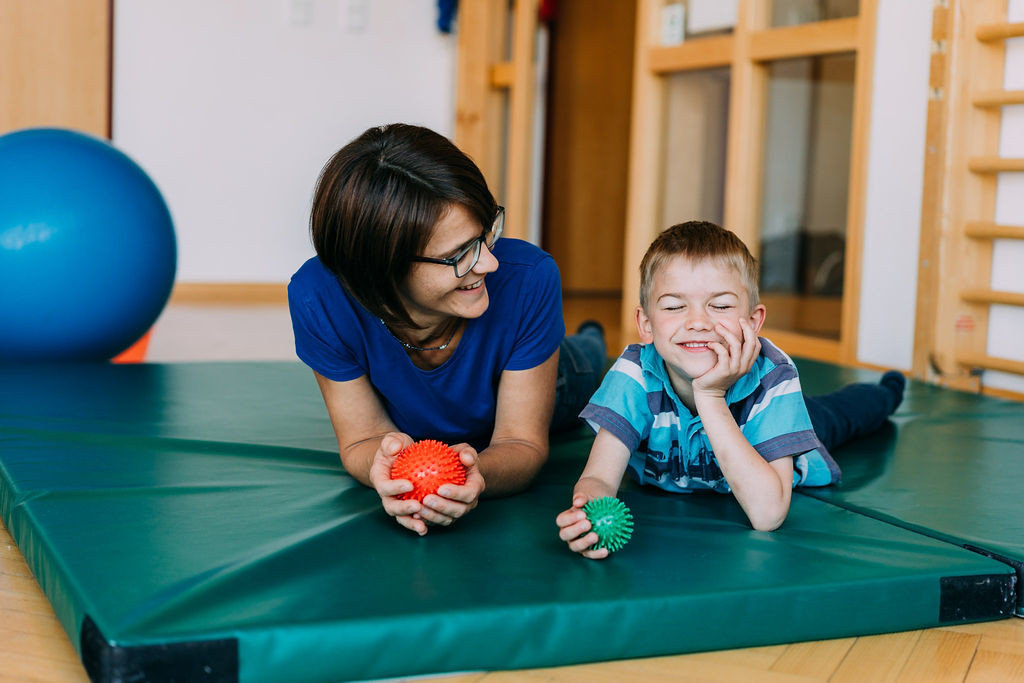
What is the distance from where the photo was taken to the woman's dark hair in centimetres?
147

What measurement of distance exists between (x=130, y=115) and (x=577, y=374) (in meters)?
4.46

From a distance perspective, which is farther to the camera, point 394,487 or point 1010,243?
point 1010,243

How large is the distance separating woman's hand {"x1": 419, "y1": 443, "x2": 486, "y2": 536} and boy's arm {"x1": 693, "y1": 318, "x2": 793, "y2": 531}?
0.33 metres

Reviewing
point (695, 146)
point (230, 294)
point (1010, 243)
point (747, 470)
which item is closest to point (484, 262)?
point (747, 470)

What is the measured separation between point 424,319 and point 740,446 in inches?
21.1

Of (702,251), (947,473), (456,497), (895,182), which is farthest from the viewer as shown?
(895,182)

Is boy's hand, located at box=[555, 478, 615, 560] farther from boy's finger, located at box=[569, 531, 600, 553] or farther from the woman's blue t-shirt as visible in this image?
the woman's blue t-shirt

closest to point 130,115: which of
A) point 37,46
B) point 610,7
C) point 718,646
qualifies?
point 37,46

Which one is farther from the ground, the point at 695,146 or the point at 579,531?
the point at 695,146

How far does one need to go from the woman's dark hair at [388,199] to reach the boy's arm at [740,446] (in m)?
0.41

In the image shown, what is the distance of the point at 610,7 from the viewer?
22.1ft

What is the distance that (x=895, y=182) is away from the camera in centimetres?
355

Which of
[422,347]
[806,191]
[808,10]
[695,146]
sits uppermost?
[808,10]

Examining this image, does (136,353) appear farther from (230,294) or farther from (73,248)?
(230,294)
